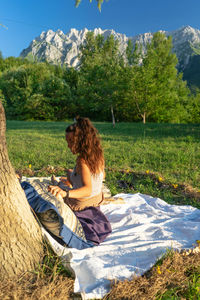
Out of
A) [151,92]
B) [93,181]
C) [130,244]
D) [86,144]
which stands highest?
[151,92]

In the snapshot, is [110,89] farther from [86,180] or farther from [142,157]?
[86,180]

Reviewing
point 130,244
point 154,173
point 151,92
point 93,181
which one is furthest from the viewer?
point 151,92

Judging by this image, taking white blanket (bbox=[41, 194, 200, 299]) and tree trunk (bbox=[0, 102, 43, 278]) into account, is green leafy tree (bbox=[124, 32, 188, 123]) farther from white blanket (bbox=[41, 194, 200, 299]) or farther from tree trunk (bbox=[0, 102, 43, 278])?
tree trunk (bbox=[0, 102, 43, 278])

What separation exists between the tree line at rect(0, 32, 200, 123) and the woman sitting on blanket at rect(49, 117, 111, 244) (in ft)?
40.3

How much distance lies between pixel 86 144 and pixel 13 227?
1151 mm

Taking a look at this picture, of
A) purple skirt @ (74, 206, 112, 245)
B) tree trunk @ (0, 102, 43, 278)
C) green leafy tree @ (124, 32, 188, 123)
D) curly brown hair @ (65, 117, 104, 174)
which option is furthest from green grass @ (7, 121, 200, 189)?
green leafy tree @ (124, 32, 188, 123)

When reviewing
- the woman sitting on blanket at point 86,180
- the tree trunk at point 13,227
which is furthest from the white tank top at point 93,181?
the tree trunk at point 13,227

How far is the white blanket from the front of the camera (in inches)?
83.1

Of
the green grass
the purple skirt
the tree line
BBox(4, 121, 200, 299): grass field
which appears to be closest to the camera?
BBox(4, 121, 200, 299): grass field

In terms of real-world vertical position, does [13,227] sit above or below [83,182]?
below

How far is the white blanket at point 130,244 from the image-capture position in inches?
83.1

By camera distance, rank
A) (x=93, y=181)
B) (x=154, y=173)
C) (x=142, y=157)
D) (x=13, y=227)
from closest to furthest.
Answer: (x=13, y=227), (x=93, y=181), (x=154, y=173), (x=142, y=157)

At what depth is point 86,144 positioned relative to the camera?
8.73 feet

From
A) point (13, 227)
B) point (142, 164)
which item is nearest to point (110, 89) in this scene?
point (142, 164)
